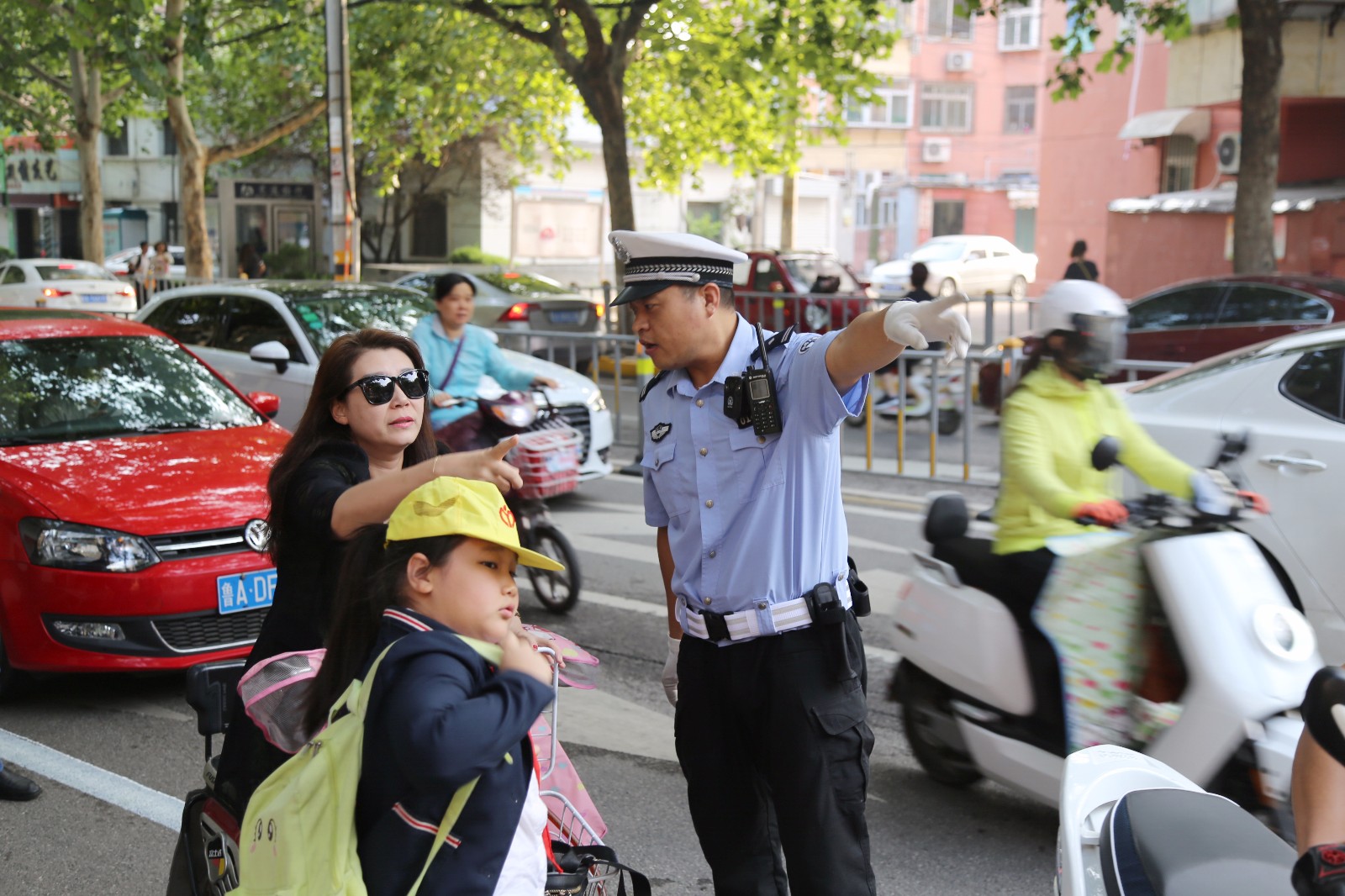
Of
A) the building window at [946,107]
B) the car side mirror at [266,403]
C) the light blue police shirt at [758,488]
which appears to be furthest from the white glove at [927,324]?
the building window at [946,107]

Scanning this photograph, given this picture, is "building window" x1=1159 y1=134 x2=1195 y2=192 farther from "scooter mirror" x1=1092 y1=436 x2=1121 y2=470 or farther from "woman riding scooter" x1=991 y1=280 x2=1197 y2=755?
"scooter mirror" x1=1092 y1=436 x2=1121 y2=470

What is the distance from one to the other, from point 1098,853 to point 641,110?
22.7m

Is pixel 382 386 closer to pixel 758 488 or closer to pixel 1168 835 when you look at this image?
pixel 758 488

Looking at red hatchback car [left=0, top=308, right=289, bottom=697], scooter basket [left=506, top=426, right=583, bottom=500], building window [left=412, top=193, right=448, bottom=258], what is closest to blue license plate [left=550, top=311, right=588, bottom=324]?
scooter basket [left=506, top=426, right=583, bottom=500]

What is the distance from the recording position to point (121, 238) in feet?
146

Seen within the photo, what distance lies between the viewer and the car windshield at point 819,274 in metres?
18.8

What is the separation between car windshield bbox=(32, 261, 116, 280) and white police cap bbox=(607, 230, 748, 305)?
2436cm

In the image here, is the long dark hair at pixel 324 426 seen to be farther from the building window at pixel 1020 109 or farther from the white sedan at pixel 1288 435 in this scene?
the building window at pixel 1020 109

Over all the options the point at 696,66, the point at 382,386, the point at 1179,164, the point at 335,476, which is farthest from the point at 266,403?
the point at 1179,164

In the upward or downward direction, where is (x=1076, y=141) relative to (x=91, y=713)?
Result: upward

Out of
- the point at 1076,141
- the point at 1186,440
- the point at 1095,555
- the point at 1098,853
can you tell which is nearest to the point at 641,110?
the point at 1076,141

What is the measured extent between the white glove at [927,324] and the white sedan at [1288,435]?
2.81 metres

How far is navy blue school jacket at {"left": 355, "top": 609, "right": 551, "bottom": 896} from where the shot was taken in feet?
6.82

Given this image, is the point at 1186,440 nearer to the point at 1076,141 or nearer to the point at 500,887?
the point at 500,887
